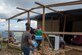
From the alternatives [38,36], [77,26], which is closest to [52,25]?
[77,26]

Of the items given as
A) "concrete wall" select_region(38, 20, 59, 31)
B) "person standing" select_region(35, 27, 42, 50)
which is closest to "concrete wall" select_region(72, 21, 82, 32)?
"concrete wall" select_region(38, 20, 59, 31)

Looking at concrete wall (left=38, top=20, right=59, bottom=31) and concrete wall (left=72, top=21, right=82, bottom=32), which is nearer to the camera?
concrete wall (left=72, top=21, right=82, bottom=32)

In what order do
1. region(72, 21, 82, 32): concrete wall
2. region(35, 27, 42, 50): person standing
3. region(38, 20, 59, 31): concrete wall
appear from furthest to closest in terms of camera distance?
region(38, 20, 59, 31): concrete wall, region(72, 21, 82, 32): concrete wall, region(35, 27, 42, 50): person standing

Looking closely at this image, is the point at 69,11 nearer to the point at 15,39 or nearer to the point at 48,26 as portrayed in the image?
the point at 48,26

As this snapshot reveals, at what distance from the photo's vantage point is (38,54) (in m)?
8.73

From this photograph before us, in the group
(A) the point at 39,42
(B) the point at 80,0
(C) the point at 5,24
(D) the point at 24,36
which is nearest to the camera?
(D) the point at 24,36

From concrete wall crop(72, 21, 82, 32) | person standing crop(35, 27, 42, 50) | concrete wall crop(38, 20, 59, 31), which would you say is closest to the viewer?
person standing crop(35, 27, 42, 50)

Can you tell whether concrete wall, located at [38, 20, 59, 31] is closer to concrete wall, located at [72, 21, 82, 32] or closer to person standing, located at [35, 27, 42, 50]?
concrete wall, located at [72, 21, 82, 32]

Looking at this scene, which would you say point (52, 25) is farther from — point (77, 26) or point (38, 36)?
point (38, 36)

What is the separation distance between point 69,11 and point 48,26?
13.0 feet

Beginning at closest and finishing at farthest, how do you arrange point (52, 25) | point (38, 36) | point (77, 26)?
point (38, 36) < point (77, 26) < point (52, 25)

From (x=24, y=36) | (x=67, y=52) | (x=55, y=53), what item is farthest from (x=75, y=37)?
(x=24, y=36)

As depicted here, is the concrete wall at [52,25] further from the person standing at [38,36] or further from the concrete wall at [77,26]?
the person standing at [38,36]

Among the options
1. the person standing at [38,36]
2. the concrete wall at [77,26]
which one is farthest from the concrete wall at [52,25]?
the person standing at [38,36]
